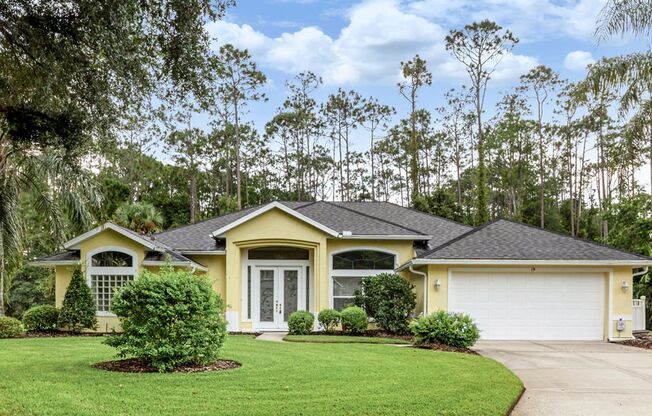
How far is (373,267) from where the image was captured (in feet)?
64.9

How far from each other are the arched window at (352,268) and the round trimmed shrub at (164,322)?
9772mm

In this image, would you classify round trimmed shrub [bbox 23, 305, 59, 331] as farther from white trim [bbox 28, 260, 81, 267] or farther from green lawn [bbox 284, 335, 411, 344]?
green lawn [bbox 284, 335, 411, 344]

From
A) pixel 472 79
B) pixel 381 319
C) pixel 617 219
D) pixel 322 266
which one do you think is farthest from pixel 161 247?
pixel 472 79

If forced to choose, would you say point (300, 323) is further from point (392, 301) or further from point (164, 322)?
point (164, 322)

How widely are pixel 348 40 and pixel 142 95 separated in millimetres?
12679

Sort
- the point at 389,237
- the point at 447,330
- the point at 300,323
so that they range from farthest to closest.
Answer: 1. the point at 389,237
2. the point at 300,323
3. the point at 447,330

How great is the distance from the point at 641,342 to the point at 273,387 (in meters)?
12.5

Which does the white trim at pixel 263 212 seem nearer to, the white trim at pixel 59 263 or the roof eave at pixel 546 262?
the roof eave at pixel 546 262

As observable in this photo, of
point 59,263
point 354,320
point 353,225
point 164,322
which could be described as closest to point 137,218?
point 59,263

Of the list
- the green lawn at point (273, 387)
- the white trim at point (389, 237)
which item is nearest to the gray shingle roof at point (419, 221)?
the white trim at point (389, 237)

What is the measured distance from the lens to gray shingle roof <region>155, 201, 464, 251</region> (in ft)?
65.0

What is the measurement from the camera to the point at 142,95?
31.2 ft

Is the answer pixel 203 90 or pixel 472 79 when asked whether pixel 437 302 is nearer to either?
pixel 203 90

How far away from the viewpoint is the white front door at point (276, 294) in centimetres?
1994
